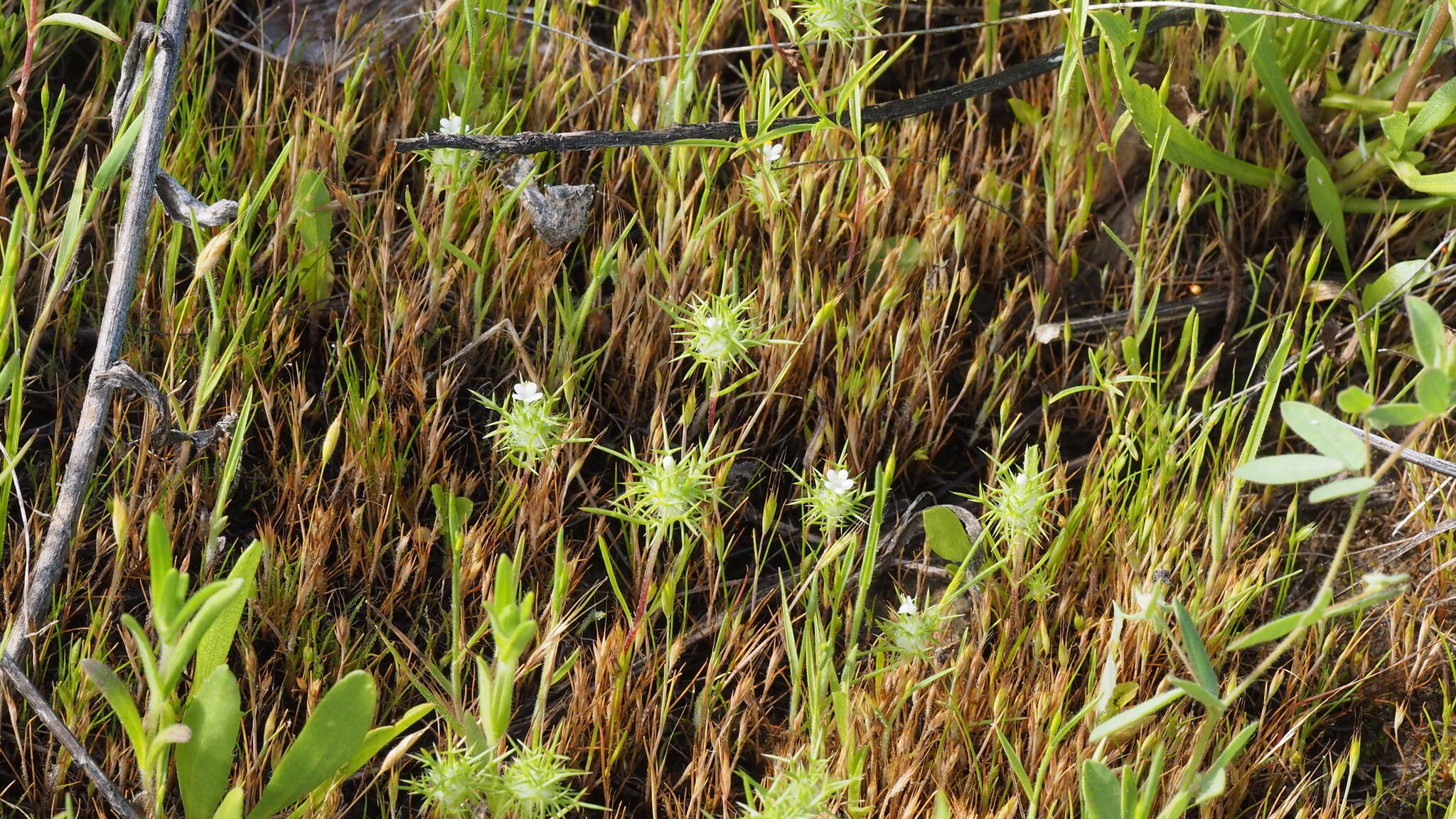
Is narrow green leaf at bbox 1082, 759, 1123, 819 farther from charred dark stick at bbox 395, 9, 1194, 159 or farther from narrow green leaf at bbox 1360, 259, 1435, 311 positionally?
narrow green leaf at bbox 1360, 259, 1435, 311

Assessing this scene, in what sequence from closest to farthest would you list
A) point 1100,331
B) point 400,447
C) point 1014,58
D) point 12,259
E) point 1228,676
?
point 12,259 → point 1228,676 → point 400,447 → point 1100,331 → point 1014,58

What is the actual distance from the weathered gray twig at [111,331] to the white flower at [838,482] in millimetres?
935

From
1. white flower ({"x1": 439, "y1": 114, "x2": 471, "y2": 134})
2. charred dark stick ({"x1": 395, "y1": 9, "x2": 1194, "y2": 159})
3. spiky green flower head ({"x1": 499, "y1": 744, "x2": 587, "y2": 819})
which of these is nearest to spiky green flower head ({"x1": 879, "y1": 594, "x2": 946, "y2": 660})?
spiky green flower head ({"x1": 499, "y1": 744, "x2": 587, "y2": 819})

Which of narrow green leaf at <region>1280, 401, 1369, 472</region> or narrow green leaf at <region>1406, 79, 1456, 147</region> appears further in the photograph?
narrow green leaf at <region>1406, 79, 1456, 147</region>

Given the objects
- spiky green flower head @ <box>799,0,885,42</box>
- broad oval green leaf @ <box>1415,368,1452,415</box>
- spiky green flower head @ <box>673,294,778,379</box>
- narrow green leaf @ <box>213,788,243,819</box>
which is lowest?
narrow green leaf @ <box>213,788,243,819</box>

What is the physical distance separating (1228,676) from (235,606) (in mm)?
1301

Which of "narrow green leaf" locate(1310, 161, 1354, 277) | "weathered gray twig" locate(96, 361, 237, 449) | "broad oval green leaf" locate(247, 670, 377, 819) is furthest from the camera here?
"narrow green leaf" locate(1310, 161, 1354, 277)

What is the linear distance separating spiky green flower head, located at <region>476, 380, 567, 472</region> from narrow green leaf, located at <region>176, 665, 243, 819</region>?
448mm

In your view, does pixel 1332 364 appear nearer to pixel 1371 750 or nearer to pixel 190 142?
pixel 1371 750

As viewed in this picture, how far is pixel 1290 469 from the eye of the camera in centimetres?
119

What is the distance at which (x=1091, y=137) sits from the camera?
214cm

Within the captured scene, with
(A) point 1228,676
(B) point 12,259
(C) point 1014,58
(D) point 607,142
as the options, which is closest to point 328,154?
(D) point 607,142

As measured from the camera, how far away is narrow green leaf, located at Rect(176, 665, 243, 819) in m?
1.34

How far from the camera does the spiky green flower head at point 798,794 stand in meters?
1.35
